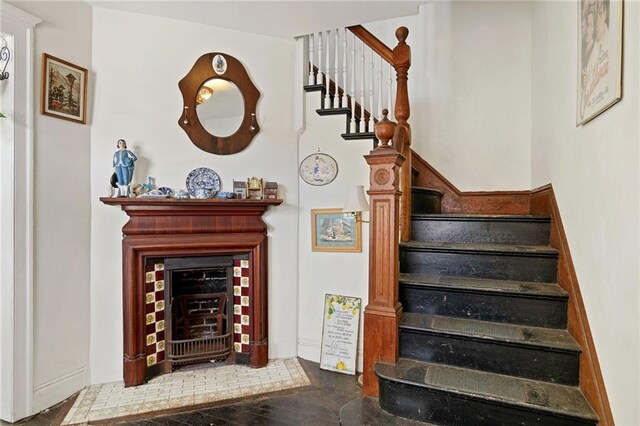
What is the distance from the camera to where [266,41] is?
119 inches

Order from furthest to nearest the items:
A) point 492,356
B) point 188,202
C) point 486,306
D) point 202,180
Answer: point 202,180 < point 188,202 < point 486,306 < point 492,356

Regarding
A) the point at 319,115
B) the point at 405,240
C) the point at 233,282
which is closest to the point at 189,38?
the point at 319,115

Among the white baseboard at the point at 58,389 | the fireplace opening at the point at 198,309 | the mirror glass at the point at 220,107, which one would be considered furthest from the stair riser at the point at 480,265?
the white baseboard at the point at 58,389

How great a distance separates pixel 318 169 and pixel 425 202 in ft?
3.14

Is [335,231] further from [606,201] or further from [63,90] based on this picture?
[63,90]

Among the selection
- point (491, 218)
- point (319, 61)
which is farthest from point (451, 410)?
point (319, 61)

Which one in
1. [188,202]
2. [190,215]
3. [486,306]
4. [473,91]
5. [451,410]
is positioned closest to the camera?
[451,410]

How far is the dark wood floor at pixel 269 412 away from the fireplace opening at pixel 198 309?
612mm

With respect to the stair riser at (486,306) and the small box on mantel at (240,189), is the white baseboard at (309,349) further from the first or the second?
the small box on mantel at (240,189)

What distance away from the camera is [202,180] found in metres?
2.82

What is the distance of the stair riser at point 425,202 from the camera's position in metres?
2.75

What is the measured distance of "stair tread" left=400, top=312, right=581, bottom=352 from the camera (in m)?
1.61

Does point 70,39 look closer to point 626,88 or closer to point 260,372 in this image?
point 260,372

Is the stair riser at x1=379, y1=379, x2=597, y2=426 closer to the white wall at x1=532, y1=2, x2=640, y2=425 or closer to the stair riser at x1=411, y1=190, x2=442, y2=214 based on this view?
the white wall at x1=532, y1=2, x2=640, y2=425
